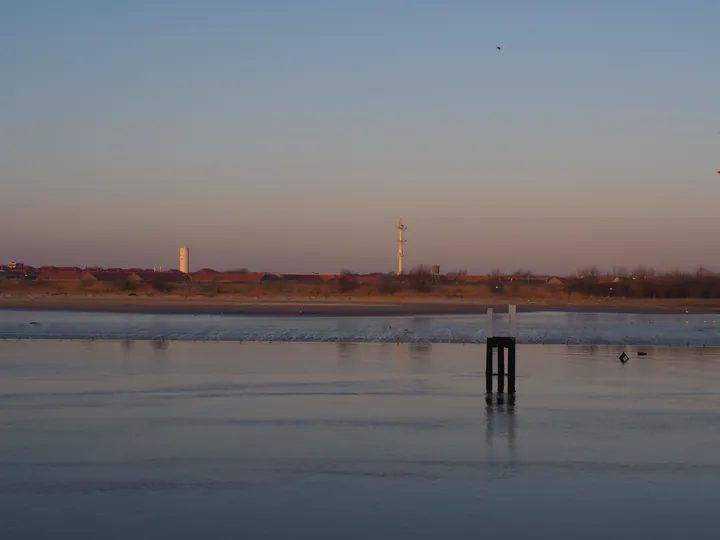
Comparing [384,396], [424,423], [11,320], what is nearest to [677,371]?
[384,396]

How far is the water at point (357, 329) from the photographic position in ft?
115

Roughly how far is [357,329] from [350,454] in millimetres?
27930

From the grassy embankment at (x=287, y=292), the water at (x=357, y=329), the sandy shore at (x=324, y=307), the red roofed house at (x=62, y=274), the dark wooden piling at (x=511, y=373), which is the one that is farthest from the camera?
the red roofed house at (x=62, y=274)

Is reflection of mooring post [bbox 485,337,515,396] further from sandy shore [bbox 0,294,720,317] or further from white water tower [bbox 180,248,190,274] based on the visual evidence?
white water tower [bbox 180,248,190,274]

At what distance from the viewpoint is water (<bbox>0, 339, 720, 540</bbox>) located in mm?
9547

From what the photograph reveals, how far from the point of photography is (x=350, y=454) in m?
12.8

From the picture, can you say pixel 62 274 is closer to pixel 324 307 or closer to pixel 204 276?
pixel 204 276

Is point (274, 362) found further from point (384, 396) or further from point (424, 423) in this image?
point (424, 423)

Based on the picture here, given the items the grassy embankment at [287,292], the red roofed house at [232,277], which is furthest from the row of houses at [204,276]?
the grassy embankment at [287,292]

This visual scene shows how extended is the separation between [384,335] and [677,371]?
14.9m

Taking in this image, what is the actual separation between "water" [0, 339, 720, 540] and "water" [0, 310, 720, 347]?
38.9ft

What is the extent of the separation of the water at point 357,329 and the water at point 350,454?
11.9 metres

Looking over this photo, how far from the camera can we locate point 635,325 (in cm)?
4597

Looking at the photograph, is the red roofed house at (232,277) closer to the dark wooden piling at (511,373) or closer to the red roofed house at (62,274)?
the red roofed house at (62,274)
